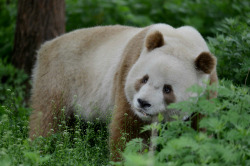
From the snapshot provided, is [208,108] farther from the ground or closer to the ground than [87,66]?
farther from the ground

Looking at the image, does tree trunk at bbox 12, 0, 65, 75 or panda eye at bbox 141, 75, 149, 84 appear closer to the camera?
panda eye at bbox 141, 75, 149, 84

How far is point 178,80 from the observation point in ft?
13.8

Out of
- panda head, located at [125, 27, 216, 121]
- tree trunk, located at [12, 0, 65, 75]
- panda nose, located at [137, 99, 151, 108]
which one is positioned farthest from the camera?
tree trunk, located at [12, 0, 65, 75]

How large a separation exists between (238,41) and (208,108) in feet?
8.96

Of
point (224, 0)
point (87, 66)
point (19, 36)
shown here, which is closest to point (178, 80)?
point (87, 66)

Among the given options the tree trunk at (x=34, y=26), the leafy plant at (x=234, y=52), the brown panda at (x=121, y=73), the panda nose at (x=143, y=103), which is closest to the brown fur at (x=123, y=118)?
the brown panda at (x=121, y=73)

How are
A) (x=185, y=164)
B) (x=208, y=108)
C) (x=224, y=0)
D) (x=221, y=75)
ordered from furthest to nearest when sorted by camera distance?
(x=224, y=0)
(x=221, y=75)
(x=208, y=108)
(x=185, y=164)

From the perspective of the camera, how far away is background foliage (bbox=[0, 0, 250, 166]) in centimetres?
343

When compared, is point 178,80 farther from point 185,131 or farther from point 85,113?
point 85,113

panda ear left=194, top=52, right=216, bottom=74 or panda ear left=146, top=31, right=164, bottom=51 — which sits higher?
panda ear left=146, top=31, right=164, bottom=51

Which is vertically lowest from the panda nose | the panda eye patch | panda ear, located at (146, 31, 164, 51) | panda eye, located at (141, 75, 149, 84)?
the panda nose

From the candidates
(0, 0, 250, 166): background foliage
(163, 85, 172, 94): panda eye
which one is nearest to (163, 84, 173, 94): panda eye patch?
(163, 85, 172, 94): panda eye

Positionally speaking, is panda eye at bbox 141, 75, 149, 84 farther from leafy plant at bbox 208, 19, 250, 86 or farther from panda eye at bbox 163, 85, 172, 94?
leafy plant at bbox 208, 19, 250, 86

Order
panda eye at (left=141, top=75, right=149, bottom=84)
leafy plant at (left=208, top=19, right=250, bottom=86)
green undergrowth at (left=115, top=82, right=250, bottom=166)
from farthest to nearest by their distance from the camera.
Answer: leafy plant at (left=208, top=19, right=250, bottom=86), panda eye at (left=141, top=75, right=149, bottom=84), green undergrowth at (left=115, top=82, right=250, bottom=166)
